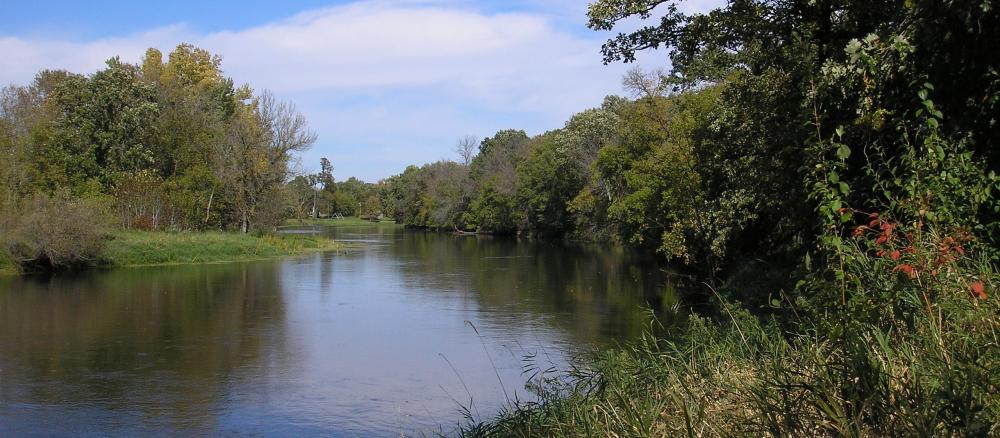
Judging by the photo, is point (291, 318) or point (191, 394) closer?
point (191, 394)

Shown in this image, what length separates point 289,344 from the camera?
15969 millimetres

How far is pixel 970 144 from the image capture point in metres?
5.34

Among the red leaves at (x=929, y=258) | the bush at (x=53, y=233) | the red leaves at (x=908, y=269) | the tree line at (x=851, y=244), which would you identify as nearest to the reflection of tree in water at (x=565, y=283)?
the tree line at (x=851, y=244)

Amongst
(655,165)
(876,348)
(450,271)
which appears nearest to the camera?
(876,348)

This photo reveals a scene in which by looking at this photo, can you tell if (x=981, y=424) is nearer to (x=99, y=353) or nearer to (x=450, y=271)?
(x=99, y=353)

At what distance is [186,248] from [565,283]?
58.5 feet

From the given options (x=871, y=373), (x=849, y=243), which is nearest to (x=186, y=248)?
(x=849, y=243)

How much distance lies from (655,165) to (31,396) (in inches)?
749

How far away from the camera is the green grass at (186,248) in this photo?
105 feet

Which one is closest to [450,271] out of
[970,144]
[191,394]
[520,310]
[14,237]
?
[520,310]

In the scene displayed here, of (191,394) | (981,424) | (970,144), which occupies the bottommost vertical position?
(191,394)

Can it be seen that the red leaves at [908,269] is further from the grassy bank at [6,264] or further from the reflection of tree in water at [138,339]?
the grassy bank at [6,264]

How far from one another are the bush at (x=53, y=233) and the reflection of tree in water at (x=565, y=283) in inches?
464

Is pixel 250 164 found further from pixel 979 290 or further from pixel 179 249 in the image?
pixel 979 290
